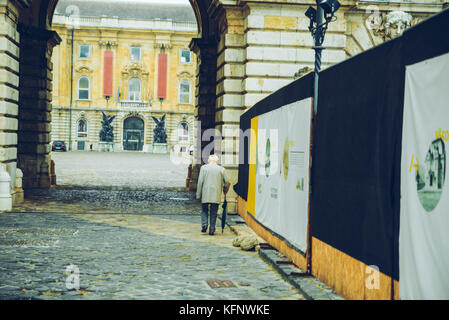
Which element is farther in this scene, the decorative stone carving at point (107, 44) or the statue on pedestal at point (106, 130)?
the decorative stone carving at point (107, 44)

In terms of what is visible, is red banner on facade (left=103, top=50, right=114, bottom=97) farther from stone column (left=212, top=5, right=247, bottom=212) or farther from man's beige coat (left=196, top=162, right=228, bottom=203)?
man's beige coat (left=196, top=162, right=228, bottom=203)

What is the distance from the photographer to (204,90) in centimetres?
2030

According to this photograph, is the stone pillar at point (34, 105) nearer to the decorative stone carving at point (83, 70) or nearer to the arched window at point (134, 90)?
the arched window at point (134, 90)

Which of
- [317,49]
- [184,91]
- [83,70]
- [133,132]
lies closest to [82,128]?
[133,132]

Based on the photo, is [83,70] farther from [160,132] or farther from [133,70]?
[160,132]

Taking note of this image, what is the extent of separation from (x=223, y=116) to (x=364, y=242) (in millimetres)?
10020

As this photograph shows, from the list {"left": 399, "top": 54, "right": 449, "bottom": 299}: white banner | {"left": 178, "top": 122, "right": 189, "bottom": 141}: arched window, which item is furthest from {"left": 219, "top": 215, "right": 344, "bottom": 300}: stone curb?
{"left": 178, "top": 122, "right": 189, "bottom": 141}: arched window

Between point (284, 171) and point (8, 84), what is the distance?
8.57m

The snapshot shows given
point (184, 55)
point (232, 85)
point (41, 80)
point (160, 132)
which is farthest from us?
point (184, 55)

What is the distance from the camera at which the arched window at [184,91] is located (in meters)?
69.8

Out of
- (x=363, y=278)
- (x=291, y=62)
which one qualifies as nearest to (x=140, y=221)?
(x=291, y=62)

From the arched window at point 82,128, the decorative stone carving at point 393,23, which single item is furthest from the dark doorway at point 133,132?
the decorative stone carving at point 393,23

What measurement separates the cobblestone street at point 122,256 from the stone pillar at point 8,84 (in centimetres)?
134
